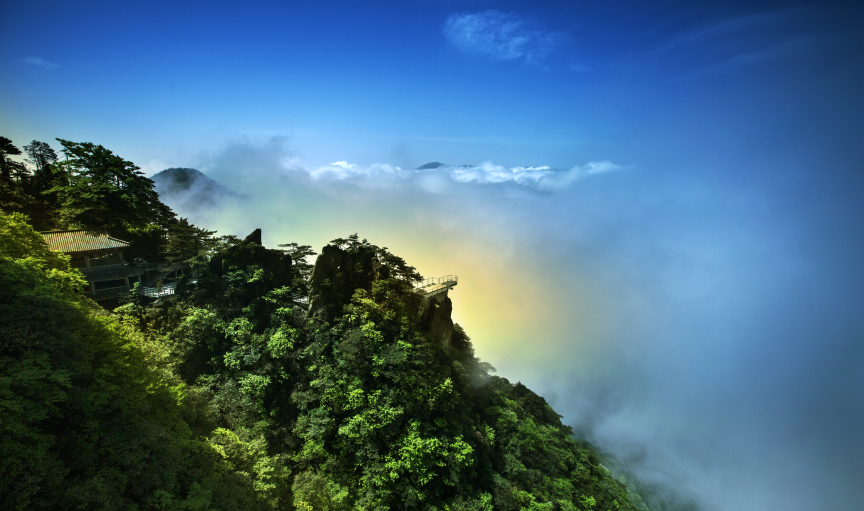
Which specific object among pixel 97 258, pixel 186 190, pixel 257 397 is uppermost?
pixel 186 190

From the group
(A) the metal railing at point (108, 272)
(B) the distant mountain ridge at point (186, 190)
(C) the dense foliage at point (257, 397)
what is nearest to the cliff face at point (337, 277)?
(C) the dense foliage at point (257, 397)

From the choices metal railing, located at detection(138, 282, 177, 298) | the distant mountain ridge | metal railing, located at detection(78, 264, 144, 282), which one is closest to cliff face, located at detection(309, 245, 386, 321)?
metal railing, located at detection(138, 282, 177, 298)

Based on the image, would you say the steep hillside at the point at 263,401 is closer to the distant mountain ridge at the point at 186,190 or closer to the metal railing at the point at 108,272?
the metal railing at the point at 108,272

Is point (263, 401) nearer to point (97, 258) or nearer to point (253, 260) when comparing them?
point (253, 260)

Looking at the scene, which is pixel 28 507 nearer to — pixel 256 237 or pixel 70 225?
pixel 256 237

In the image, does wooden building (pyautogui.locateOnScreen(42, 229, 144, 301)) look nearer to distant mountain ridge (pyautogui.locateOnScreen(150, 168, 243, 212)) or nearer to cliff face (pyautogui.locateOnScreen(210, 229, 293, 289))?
cliff face (pyautogui.locateOnScreen(210, 229, 293, 289))

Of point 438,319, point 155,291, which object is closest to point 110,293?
point 155,291
